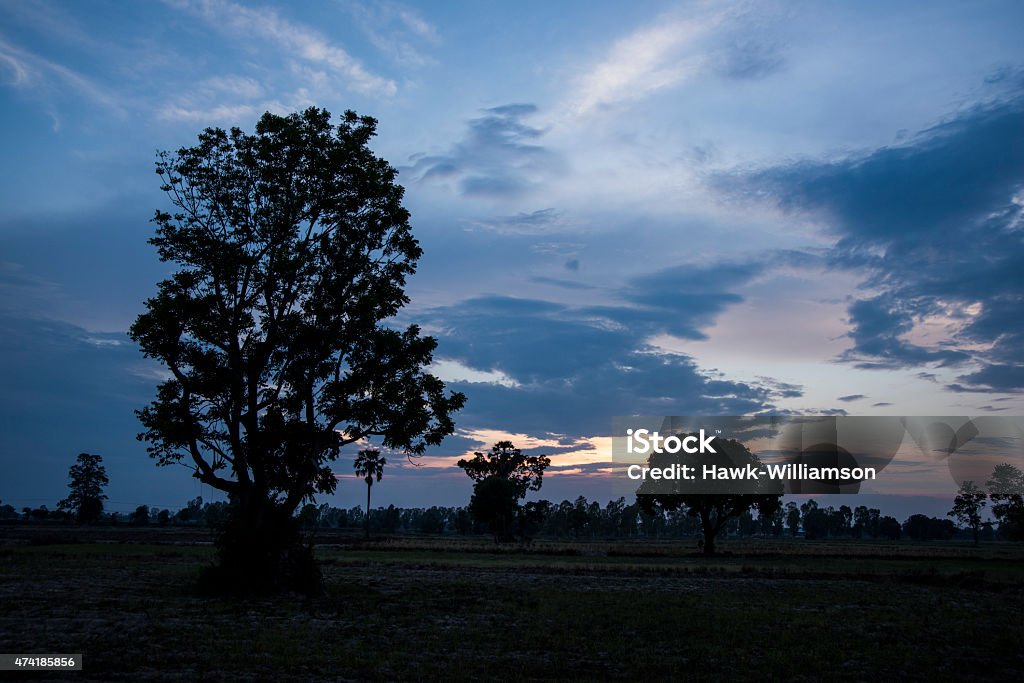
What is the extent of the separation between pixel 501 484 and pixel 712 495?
4324 cm

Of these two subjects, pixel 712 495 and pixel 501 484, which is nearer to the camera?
pixel 712 495

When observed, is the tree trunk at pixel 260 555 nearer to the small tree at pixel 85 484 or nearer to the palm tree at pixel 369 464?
the palm tree at pixel 369 464

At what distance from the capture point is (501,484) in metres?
112

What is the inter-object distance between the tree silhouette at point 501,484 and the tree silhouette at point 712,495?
35.4 metres

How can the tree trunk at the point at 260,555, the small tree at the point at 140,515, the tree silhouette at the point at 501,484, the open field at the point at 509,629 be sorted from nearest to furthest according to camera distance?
the open field at the point at 509,629 < the tree trunk at the point at 260,555 < the tree silhouette at the point at 501,484 < the small tree at the point at 140,515

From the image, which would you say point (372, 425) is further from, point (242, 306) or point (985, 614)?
point (985, 614)

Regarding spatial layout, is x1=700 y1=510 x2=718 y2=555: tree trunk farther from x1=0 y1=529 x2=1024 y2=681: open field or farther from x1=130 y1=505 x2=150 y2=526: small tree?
x1=130 y1=505 x2=150 y2=526: small tree

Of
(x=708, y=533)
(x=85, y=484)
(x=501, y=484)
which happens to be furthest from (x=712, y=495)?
(x=85, y=484)

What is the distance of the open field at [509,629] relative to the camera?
15.8 metres

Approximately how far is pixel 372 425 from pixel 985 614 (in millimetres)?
25571

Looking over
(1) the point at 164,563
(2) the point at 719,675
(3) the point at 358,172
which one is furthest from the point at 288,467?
(1) the point at 164,563

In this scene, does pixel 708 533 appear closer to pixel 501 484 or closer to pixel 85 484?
pixel 501 484

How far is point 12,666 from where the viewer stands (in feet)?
46.9

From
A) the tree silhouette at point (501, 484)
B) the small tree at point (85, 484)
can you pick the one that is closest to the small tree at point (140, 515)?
the small tree at point (85, 484)
